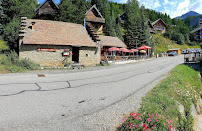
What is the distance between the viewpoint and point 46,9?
37500 millimetres

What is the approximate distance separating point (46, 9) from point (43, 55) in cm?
2402

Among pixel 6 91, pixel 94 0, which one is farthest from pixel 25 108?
pixel 94 0

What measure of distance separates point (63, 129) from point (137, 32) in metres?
39.5

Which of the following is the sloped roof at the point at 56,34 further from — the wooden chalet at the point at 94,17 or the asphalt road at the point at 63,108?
the wooden chalet at the point at 94,17

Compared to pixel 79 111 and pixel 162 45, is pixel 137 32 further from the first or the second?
pixel 79 111

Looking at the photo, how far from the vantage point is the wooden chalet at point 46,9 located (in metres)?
36.5

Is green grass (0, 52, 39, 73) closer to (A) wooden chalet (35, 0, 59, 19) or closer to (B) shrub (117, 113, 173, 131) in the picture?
(B) shrub (117, 113, 173, 131)

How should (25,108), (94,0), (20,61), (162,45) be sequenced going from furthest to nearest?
(162,45) < (94,0) < (20,61) < (25,108)

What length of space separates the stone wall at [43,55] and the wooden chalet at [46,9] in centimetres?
2134

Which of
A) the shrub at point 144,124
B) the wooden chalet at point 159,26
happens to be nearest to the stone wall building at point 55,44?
the shrub at point 144,124

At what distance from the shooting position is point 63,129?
439cm

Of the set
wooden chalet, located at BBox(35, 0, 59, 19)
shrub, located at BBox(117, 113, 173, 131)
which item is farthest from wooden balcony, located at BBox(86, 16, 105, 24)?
shrub, located at BBox(117, 113, 173, 131)

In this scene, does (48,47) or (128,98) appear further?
(48,47)

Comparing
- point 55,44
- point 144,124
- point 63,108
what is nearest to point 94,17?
point 55,44
